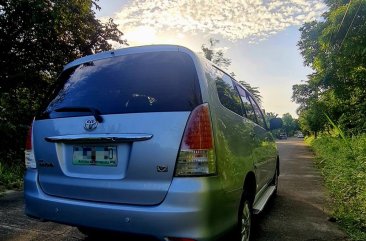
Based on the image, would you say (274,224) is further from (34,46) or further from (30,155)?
(34,46)

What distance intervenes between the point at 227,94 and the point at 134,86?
969 mm

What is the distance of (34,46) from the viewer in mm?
13617

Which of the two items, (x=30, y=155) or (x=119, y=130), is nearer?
(x=119, y=130)

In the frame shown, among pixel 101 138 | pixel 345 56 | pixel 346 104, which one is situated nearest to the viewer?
pixel 101 138

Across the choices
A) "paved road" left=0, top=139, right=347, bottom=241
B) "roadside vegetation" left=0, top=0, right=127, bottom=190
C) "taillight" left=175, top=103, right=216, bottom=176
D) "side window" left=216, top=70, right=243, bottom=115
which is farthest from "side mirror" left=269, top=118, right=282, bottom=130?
"roadside vegetation" left=0, top=0, right=127, bottom=190

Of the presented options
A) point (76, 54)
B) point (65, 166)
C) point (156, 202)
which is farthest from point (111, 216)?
point (76, 54)

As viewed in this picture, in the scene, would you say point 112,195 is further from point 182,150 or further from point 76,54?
point 76,54

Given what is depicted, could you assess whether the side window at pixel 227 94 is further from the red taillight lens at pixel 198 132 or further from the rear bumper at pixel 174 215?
the rear bumper at pixel 174 215

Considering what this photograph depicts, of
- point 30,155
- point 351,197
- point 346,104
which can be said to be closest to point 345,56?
point 346,104

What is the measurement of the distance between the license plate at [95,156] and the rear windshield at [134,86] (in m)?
0.28

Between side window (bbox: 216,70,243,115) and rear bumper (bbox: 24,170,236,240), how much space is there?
88 centimetres

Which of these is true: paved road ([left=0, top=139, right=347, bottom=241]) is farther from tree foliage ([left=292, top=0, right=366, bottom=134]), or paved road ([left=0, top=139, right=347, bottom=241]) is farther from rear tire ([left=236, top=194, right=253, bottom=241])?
tree foliage ([left=292, top=0, right=366, bottom=134])

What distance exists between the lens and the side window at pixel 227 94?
2839mm

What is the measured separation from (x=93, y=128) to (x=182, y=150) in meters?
0.70
